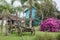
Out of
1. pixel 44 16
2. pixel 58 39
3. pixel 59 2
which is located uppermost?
pixel 59 2

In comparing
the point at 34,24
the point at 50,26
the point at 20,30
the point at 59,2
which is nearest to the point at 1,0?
the point at 50,26

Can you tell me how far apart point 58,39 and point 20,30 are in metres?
7.03

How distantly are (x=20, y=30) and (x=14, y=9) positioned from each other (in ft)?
56.3

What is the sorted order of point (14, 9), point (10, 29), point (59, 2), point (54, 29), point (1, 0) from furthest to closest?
point (59, 2) < point (14, 9) < point (1, 0) < point (54, 29) < point (10, 29)

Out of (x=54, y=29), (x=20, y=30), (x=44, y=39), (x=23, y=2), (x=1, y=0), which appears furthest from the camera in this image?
(x=23, y=2)

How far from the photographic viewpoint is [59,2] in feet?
176

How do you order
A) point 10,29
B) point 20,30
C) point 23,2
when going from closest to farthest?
point 20,30 → point 10,29 → point 23,2

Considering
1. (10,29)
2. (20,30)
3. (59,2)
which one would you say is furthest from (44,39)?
(59,2)

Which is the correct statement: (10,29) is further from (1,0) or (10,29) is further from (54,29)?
(1,0)

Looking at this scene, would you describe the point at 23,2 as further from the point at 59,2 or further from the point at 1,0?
the point at 59,2

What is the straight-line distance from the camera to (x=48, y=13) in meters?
40.4

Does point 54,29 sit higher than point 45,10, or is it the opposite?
point 45,10

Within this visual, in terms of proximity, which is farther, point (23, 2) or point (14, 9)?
point (14, 9)

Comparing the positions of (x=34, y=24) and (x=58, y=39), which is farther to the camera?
(x=34, y=24)
